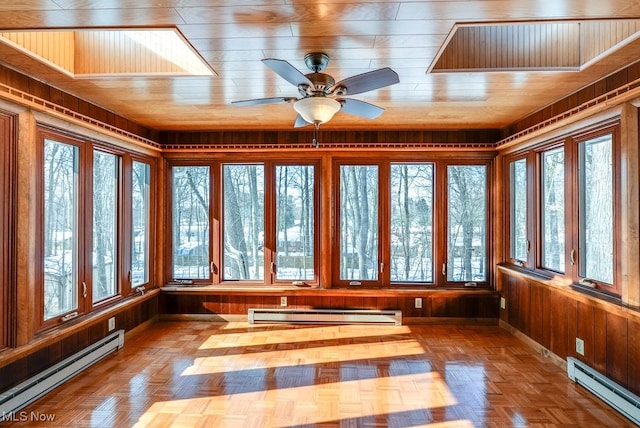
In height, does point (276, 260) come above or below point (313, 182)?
below

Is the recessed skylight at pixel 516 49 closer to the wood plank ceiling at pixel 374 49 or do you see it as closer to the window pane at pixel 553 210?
the wood plank ceiling at pixel 374 49

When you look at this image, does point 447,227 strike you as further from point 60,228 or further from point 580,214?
point 60,228

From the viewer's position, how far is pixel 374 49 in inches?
94.0

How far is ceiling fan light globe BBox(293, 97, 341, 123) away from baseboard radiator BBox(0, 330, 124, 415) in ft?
8.60

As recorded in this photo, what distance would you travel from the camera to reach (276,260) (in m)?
4.92

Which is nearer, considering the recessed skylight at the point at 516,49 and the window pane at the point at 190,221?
the recessed skylight at the point at 516,49

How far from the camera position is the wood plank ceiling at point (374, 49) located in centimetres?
189

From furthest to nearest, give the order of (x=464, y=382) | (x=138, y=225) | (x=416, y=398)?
(x=138, y=225)
(x=464, y=382)
(x=416, y=398)

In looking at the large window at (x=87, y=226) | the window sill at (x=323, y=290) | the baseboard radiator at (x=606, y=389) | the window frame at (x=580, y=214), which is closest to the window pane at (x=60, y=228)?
the large window at (x=87, y=226)

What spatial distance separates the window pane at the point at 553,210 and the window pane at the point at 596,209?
295 millimetres

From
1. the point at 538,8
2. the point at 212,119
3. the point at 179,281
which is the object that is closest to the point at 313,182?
the point at 212,119

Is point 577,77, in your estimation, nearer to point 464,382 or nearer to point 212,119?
point 464,382

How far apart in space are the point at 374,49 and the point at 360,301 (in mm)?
3163

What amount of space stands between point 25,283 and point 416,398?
290 cm
